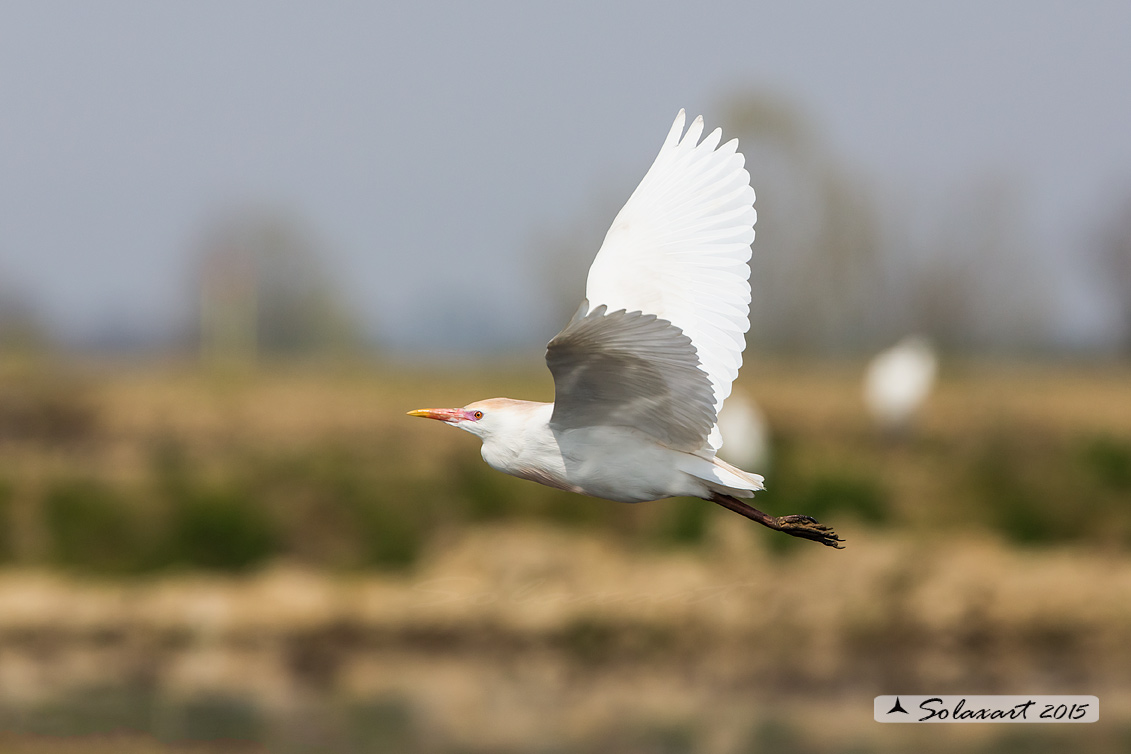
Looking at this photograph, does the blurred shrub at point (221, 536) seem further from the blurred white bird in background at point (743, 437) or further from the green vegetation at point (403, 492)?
the blurred white bird in background at point (743, 437)

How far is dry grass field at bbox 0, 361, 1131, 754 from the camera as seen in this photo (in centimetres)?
1631

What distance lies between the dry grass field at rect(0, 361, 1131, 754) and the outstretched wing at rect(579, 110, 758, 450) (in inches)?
455

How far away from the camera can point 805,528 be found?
13.3ft

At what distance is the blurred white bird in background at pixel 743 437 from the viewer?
1515cm

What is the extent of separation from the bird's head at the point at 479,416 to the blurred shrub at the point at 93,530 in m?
13.4

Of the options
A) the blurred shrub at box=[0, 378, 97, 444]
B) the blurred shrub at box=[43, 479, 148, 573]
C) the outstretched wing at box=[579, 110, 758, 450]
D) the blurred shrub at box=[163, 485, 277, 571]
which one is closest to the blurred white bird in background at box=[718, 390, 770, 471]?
the blurred shrub at box=[163, 485, 277, 571]

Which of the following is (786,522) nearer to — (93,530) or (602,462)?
(602,462)

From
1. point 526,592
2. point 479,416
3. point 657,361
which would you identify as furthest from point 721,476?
point 526,592

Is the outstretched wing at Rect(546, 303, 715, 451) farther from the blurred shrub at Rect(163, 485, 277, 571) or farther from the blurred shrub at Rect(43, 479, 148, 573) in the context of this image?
the blurred shrub at Rect(43, 479, 148, 573)

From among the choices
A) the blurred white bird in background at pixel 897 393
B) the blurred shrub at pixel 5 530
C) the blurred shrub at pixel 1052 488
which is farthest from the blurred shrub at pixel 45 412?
the blurred shrub at pixel 1052 488

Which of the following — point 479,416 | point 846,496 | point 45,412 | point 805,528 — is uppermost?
point 45,412

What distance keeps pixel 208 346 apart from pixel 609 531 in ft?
51.0

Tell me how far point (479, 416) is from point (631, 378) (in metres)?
0.58

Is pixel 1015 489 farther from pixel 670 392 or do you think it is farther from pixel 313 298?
pixel 313 298
